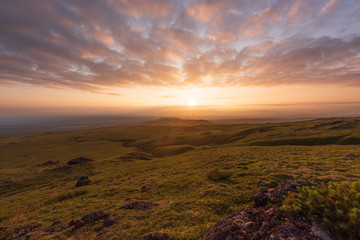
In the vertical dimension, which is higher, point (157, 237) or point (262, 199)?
point (262, 199)

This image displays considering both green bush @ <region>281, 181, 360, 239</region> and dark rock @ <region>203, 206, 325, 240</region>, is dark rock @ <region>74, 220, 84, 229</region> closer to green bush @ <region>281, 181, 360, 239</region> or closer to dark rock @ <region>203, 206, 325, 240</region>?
dark rock @ <region>203, 206, 325, 240</region>

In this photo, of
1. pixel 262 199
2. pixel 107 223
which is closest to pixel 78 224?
pixel 107 223

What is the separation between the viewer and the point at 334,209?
5105 millimetres

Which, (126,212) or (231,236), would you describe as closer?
(231,236)

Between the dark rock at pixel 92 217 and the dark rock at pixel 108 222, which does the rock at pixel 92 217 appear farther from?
the dark rock at pixel 108 222

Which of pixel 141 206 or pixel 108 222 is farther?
pixel 141 206

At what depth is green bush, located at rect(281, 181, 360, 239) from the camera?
4.46 metres

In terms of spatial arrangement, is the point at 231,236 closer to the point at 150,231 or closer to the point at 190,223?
the point at 190,223

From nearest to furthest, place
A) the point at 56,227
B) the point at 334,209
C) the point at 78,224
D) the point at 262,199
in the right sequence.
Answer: the point at 334,209 → the point at 262,199 → the point at 78,224 → the point at 56,227

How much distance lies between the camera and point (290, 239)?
4.55 metres

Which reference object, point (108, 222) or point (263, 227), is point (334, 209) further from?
point (108, 222)

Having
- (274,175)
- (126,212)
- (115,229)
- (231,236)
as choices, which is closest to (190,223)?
(231,236)

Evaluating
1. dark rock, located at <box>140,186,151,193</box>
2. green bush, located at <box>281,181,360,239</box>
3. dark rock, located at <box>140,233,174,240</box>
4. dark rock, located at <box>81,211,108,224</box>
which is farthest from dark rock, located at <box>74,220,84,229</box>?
green bush, located at <box>281,181,360,239</box>

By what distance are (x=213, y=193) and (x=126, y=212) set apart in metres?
6.74
